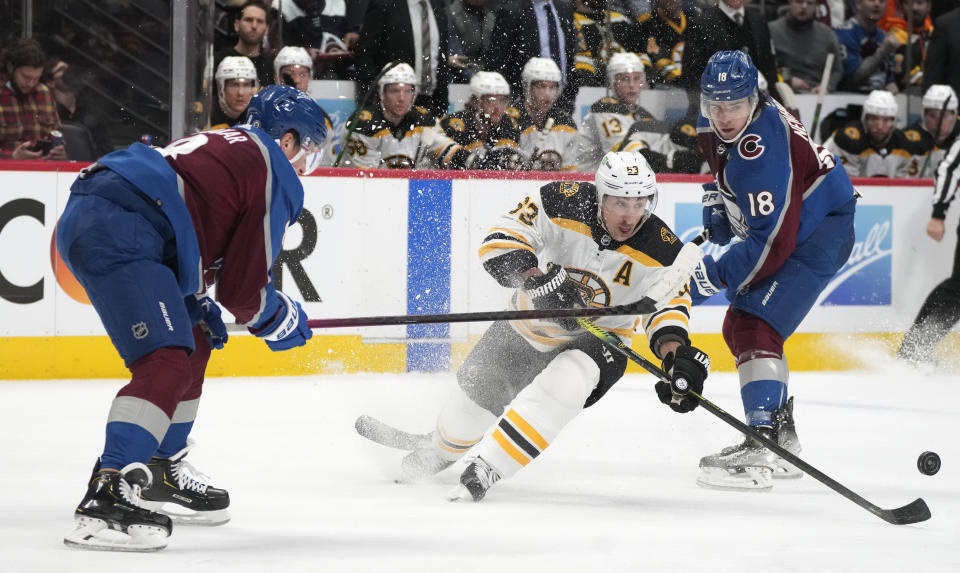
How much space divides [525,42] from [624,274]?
3.50 m

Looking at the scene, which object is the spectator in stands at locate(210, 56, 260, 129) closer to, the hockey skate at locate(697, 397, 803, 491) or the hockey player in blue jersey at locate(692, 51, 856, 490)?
the hockey player in blue jersey at locate(692, 51, 856, 490)

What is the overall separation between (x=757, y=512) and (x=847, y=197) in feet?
3.88

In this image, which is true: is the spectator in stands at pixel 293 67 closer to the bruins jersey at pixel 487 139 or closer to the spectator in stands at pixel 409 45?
the spectator in stands at pixel 409 45

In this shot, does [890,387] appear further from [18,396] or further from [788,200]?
[18,396]

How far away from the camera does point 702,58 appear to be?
7266 millimetres

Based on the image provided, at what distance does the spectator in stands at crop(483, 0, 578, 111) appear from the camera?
7078 mm

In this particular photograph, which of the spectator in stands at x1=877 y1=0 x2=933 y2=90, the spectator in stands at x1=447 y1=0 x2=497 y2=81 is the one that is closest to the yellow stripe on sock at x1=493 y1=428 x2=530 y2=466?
the spectator in stands at x1=447 y1=0 x2=497 y2=81

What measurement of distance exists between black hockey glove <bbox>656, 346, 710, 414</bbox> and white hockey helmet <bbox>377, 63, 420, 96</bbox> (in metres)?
3.40

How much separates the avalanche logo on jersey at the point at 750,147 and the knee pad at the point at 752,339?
0.56 meters

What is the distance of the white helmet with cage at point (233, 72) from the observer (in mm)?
6469

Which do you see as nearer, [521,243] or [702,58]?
[521,243]

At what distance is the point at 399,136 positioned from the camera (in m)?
6.64

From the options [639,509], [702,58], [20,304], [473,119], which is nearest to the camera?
[639,509]

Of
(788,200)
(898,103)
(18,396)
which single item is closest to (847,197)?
(788,200)
